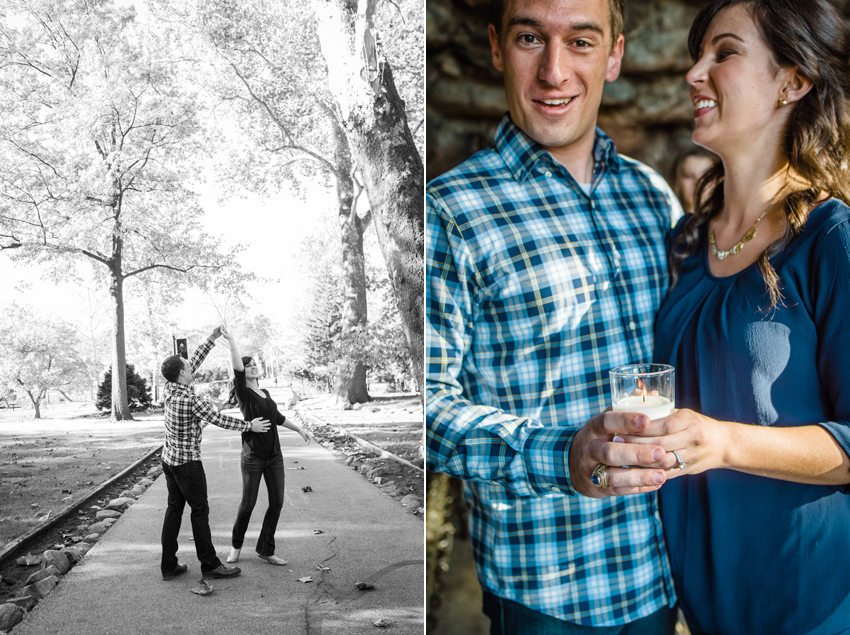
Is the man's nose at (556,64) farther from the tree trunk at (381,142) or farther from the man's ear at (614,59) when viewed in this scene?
the tree trunk at (381,142)

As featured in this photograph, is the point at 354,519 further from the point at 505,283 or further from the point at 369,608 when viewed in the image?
the point at 505,283

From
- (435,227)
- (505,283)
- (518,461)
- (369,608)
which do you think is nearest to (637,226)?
(505,283)

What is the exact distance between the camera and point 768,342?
54.4 inches

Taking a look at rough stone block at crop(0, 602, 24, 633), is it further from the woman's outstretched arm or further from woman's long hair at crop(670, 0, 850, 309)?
woman's long hair at crop(670, 0, 850, 309)

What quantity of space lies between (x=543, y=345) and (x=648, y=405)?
1.12ft

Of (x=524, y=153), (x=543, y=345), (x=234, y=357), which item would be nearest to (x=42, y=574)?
(x=234, y=357)

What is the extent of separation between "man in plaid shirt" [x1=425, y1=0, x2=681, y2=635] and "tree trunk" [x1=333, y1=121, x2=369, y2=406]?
0.68m

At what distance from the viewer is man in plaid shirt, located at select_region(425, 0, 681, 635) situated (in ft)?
4.97

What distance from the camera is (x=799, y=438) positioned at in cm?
134

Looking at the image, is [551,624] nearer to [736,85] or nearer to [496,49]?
[736,85]

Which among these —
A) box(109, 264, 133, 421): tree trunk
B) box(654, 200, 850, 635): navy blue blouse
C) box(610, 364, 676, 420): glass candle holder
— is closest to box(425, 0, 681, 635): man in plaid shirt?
box(654, 200, 850, 635): navy blue blouse

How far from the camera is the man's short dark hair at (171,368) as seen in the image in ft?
6.44

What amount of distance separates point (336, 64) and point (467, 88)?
0.51 meters

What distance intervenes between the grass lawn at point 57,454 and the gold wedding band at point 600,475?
1.37 meters
